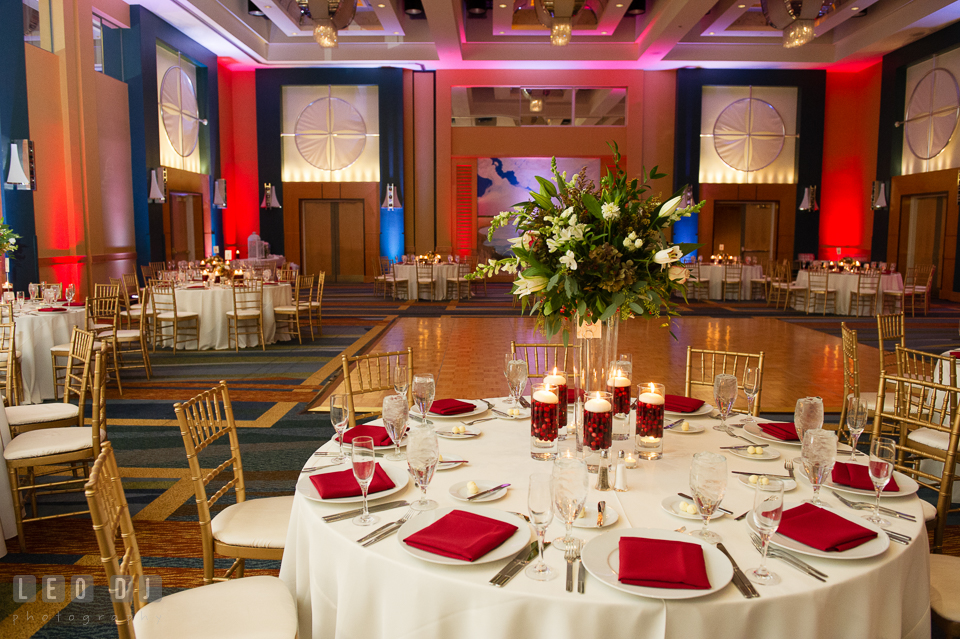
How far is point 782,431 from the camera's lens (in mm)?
2473

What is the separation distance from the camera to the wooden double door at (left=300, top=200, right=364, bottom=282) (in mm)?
18141

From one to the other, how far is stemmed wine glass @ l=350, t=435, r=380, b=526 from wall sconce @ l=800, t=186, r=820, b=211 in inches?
701

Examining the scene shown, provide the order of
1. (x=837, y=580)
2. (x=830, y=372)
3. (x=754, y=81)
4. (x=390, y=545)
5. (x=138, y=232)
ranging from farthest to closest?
(x=754, y=81), (x=138, y=232), (x=830, y=372), (x=390, y=545), (x=837, y=580)

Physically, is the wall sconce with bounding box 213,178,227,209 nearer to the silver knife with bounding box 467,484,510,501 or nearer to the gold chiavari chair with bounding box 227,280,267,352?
the gold chiavari chair with bounding box 227,280,267,352

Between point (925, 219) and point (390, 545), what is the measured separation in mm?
16951

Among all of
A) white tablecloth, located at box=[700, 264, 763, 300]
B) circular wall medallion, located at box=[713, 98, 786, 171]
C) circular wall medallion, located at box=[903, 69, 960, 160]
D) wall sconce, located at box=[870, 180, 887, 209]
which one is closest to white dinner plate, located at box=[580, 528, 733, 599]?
white tablecloth, located at box=[700, 264, 763, 300]

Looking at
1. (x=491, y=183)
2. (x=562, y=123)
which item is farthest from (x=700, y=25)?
(x=491, y=183)

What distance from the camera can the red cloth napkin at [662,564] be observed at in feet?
4.73

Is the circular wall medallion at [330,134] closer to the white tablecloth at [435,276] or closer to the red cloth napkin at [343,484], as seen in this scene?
the white tablecloth at [435,276]

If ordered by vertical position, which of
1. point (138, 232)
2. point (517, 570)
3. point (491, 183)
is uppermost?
point (491, 183)

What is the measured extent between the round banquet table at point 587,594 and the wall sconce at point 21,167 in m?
→ 9.42

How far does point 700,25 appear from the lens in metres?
15.5

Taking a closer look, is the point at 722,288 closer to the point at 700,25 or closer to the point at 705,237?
the point at 705,237

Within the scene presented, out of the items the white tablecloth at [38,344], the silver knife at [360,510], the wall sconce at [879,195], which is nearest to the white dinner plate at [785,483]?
the silver knife at [360,510]
